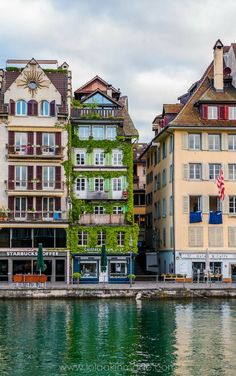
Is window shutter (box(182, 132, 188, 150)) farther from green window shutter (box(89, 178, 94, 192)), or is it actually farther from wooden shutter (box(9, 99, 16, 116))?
wooden shutter (box(9, 99, 16, 116))

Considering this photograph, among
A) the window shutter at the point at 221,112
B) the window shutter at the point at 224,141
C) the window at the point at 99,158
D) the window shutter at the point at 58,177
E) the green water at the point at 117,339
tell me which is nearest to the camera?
the green water at the point at 117,339

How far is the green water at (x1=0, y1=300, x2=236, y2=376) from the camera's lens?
36.6m

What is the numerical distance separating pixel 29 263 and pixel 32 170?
10429mm

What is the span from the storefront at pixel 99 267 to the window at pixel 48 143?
39.6ft

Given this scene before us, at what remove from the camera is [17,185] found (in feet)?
284

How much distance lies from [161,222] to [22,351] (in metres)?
56.4

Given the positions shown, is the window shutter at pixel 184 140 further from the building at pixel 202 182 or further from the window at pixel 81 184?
the window at pixel 81 184

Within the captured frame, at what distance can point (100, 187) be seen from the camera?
88312 millimetres

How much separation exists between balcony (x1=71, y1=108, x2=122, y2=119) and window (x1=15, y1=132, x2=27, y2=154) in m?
6.37

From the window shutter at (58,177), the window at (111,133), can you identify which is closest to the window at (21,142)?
the window shutter at (58,177)

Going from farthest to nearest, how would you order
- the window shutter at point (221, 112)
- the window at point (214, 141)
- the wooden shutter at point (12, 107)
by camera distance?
the window shutter at point (221, 112) < the window at point (214, 141) < the wooden shutter at point (12, 107)

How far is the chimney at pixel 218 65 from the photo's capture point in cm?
9125

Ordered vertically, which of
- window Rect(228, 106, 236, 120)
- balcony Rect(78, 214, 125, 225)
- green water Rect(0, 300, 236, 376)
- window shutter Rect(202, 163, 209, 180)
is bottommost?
green water Rect(0, 300, 236, 376)

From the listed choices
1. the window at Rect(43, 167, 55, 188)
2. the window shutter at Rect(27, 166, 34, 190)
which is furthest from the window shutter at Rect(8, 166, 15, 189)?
the window at Rect(43, 167, 55, 188)
